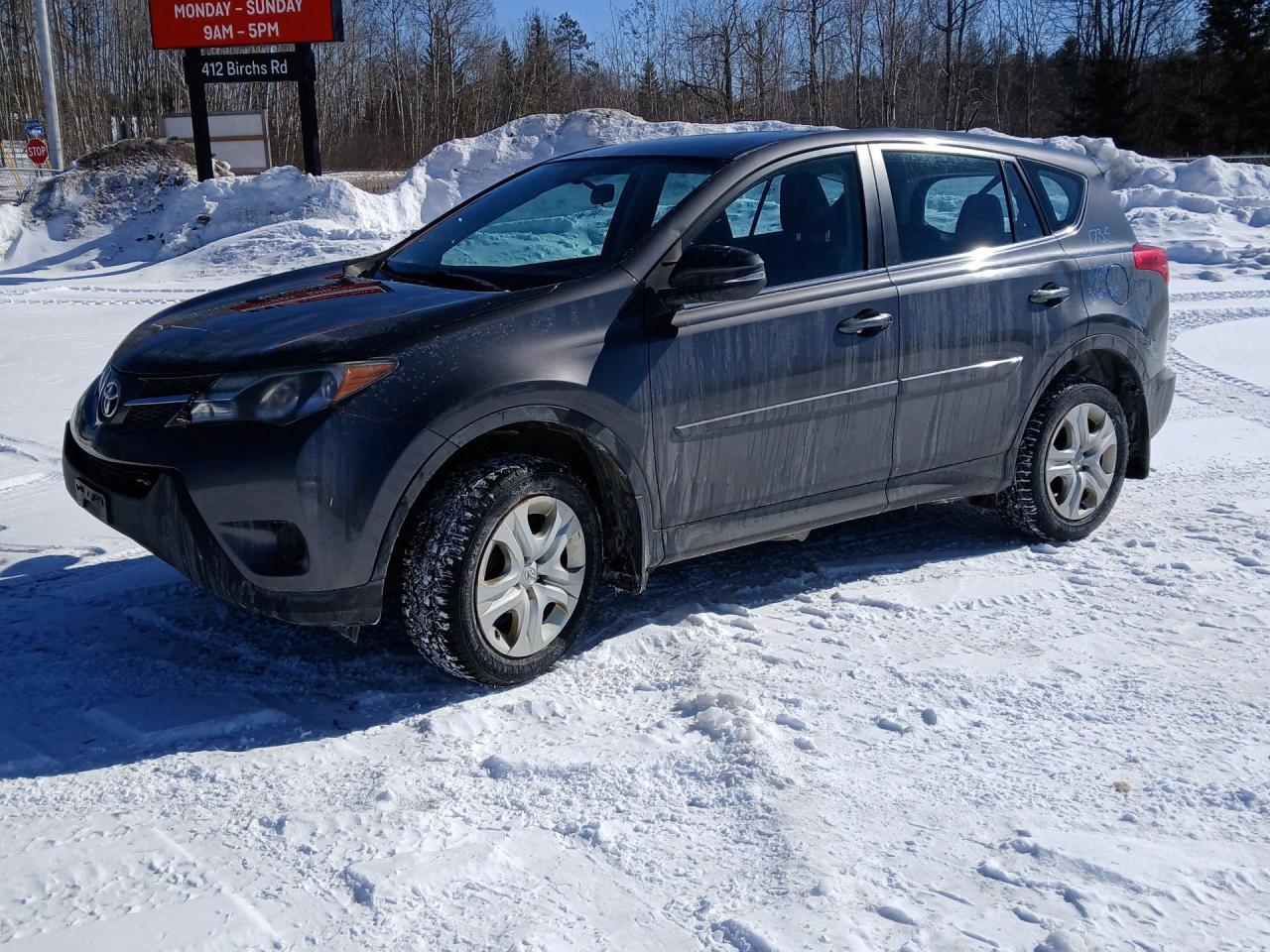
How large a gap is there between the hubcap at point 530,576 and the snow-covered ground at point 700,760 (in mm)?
187

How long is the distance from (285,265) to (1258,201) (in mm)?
13918

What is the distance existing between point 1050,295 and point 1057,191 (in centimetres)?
58

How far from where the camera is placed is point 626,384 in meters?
3.79

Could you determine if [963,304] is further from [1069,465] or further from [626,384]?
[626,384]

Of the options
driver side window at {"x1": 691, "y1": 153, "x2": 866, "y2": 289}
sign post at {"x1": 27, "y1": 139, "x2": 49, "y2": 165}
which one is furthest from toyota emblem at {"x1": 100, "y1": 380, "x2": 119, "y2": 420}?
sign post at {"x1": 27, "y1": 139, "x2": 49, "y2": 165}

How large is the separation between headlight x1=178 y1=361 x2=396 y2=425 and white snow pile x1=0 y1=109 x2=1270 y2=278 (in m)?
12.5

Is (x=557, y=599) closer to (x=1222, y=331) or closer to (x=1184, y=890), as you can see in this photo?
(x=1184, y=890)

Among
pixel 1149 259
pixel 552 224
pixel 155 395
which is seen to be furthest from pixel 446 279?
pixel 1149 259

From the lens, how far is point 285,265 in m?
15.3

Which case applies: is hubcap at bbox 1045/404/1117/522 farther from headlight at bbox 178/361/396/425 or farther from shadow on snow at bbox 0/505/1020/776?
headlight at bbox 178/361/396/425

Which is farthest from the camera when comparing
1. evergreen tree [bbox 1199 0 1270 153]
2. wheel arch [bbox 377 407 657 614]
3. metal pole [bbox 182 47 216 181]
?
evergreen tree [bbox 1199 0 1270 153]

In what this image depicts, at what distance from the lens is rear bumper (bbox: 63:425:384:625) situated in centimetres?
342

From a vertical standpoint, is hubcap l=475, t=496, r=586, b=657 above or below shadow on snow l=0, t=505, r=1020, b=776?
above

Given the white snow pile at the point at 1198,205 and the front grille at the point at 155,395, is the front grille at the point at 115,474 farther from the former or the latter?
the white snow pile at the point at 1198,205
